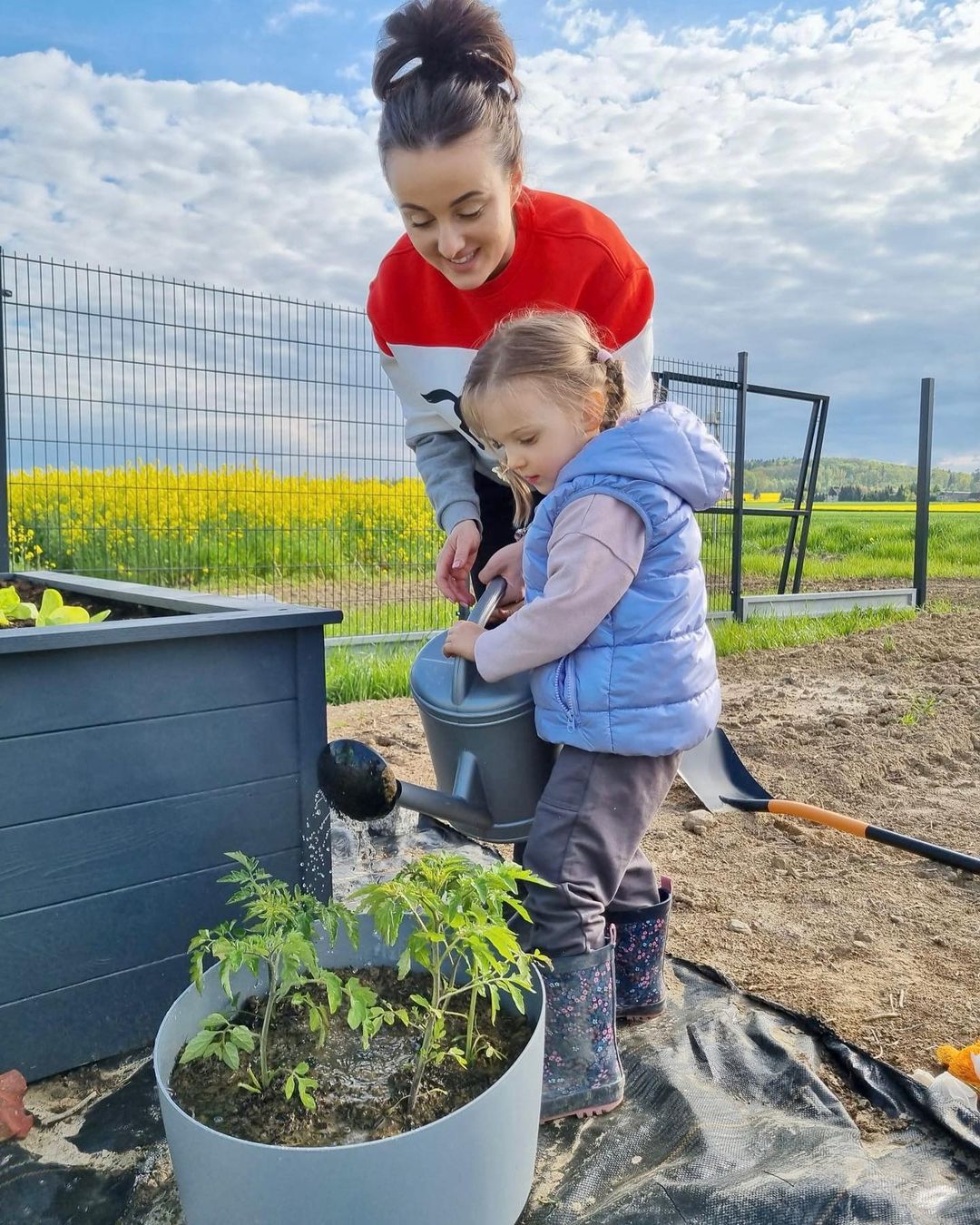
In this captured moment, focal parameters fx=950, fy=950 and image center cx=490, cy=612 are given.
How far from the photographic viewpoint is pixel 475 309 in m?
1.71

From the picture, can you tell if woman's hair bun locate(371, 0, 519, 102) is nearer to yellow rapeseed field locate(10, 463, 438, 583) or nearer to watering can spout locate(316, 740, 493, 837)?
watering can spout locate(316, 740, 493, 837)

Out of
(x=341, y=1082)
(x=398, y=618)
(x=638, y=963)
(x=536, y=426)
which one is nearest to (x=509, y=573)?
(x=536, y=426)

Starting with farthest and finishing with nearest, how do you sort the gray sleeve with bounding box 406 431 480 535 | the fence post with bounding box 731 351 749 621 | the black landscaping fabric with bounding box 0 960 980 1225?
the fence post with bounding box 731 351 749 621 → the gray sleeve with bounding box 406 431 480 535 → the black landscaping fabric with bounding box 0 960 980 1225

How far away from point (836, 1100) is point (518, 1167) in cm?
54

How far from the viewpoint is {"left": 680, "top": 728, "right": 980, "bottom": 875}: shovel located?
7.01 ft

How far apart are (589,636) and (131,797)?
2.39ft

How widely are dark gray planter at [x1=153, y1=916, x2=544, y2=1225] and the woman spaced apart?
0.81m

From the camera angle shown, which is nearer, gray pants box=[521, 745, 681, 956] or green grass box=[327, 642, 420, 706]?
gray pants box=[521, 745, 681, 956]

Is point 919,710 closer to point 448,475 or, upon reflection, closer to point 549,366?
point 448,475

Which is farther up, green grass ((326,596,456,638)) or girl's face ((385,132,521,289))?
girl's face ((385,132,521,289))

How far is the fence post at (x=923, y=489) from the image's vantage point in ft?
24.1

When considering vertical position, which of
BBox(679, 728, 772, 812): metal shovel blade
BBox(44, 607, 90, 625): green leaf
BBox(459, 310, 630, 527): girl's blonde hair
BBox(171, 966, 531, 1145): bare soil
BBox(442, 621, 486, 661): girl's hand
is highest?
BBox(459, 310, 630, 527): girl's blonde hair

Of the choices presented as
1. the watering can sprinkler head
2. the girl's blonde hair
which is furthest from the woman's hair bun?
the watering can sprinkler head

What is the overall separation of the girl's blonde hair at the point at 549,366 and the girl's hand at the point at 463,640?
0.28 m
